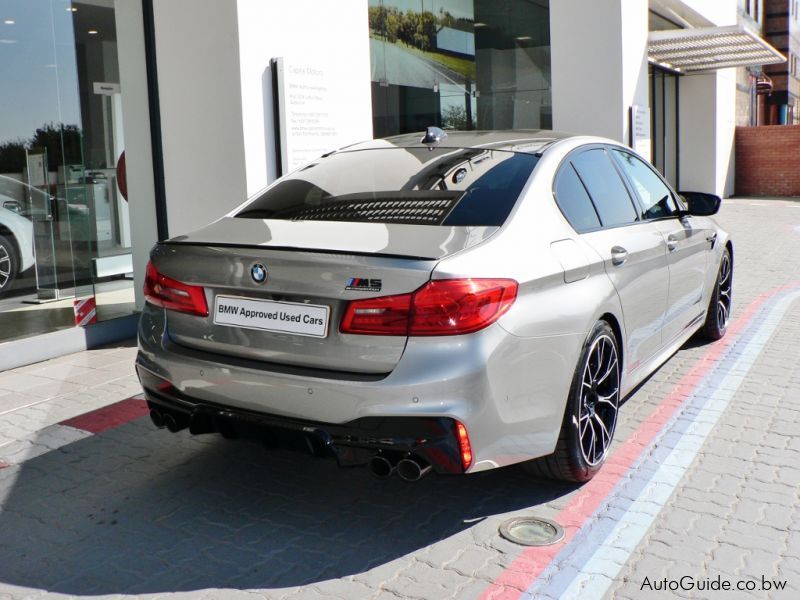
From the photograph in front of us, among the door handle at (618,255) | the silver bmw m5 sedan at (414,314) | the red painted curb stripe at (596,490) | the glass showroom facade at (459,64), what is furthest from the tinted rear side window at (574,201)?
the glass showroom facade at (459,64)

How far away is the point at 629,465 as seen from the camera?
14.0ft

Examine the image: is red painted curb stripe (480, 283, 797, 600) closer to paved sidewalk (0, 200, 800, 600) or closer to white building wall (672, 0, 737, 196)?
paved sidewalk (0, 200, 800, 600)

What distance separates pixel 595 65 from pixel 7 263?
914 centimetres

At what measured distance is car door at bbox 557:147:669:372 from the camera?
4254 mm

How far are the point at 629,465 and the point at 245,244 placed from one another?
2.20 m

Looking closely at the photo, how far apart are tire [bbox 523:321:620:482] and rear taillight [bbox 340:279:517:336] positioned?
80 cm

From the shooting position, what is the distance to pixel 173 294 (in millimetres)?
3686

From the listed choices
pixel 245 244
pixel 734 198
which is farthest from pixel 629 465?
pixel 734 198

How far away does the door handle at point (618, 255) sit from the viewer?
4203 millimetres

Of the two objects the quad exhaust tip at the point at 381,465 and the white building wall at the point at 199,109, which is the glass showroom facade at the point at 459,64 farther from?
the quad exhaust tip at the point at 381,465

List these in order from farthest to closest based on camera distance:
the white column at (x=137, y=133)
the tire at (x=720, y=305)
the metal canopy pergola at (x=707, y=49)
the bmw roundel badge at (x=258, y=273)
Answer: the metal canopy pergola at (x=707, y=49)
the white column at (x=137, y=133)
the tire at (x=720, y=305)
the bmw roundel badge at (x=258, y=273)

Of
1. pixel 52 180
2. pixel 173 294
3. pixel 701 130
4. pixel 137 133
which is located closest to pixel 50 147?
pixel 52 180

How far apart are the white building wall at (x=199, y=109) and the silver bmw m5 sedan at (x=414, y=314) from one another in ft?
9.55

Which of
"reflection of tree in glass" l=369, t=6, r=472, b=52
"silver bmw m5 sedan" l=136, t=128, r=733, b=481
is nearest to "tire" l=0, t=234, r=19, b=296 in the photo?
"silver bmw m5 sedan" l=136, t=128, r=733, b=481
